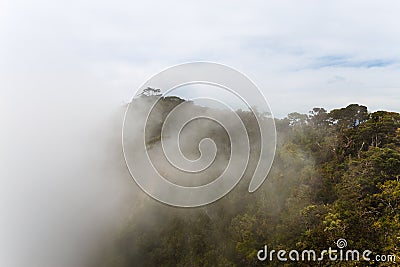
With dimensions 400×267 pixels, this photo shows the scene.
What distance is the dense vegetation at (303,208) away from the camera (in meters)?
15.5

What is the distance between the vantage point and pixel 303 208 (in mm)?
16891

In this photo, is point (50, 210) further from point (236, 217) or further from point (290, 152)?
point (290, 152)

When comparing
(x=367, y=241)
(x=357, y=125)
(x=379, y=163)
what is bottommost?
(x=367, y=241)

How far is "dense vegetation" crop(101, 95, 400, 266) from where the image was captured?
609 inches

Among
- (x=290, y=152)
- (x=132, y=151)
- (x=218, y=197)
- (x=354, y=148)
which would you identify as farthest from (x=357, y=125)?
(x=132, y=151)

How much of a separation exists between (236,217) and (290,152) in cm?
457

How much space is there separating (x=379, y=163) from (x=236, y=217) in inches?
291

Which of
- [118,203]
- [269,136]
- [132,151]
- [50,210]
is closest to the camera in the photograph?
[269,136]

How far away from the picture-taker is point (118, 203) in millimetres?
28422

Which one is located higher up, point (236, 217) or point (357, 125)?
point (357, 125)

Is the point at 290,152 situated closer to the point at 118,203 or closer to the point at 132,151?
the point at 132,151

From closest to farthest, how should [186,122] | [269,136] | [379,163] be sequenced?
[379,163], [269,136], [186,122]

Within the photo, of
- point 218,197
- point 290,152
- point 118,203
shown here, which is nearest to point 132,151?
point 118,203

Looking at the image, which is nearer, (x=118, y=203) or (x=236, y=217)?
(x=236, y=217)
